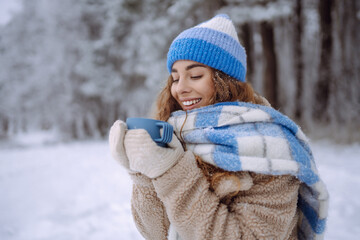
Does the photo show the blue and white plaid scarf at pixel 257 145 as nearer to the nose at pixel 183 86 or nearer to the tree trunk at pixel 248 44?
the nose at pixel 183 86

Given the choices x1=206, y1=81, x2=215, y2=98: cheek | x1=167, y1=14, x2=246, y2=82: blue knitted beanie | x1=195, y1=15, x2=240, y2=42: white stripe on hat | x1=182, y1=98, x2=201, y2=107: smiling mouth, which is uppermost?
x1=195, y1=15, x2=240, y2=42: white stripe on hat

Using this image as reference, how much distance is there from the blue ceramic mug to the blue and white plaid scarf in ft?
0.79

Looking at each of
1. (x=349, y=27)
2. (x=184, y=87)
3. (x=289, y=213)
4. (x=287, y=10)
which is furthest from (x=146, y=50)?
(x=289, y=213)

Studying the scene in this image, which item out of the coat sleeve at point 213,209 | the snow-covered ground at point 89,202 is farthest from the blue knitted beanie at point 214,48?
the snow-covered ground at point 89,202

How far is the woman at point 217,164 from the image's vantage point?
2.84ft

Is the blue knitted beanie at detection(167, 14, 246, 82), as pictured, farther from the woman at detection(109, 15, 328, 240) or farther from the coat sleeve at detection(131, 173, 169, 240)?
the coat sleeve at detection(131, 173, 169, 240)

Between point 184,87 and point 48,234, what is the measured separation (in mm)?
2895

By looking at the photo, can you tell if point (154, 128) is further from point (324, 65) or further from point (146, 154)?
point (324, 65)

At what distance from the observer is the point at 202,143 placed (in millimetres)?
1049

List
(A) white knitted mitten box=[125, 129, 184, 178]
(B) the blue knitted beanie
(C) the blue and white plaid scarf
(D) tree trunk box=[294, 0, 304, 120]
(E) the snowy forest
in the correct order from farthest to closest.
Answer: (D) tree trunk box=[294, 0, 304, 120], (E) the snowy forest, (B) the blue knitted beanie, (C) the blue and white plaid scarf, (A) white knitted mitten box=[125, 129, 184, 178]

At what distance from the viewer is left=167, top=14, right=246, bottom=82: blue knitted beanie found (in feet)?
3.79

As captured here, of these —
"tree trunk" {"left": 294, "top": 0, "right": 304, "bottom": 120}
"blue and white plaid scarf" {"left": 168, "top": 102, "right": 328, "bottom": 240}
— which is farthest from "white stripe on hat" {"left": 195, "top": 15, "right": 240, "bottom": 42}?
"tree trunk" {"left": 294, "top": 0, "right": 304, "bottom": 120}

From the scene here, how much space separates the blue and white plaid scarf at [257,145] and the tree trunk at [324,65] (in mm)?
7336

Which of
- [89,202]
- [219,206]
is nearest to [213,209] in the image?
[219,206]
